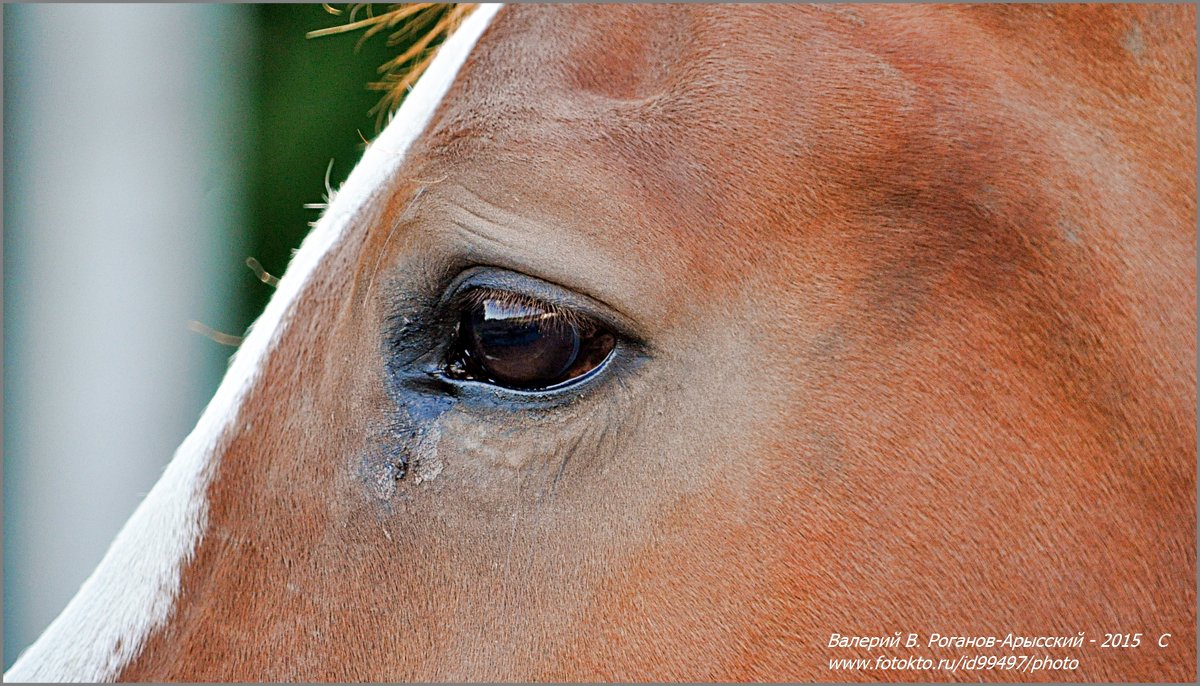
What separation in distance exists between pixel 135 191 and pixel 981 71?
20.7ft

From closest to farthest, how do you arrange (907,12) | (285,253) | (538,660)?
(538,660) → (907,12) → (285,253)

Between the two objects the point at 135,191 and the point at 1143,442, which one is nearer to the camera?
the point at 1143,442

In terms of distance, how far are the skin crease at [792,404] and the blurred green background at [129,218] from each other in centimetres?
468

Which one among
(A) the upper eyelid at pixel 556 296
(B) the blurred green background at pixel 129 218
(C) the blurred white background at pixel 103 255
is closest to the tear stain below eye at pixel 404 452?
(A) the upper eyelid at pixel 556 296

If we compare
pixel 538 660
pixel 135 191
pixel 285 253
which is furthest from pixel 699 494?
pixel 135 191

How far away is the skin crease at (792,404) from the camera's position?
3.85ft

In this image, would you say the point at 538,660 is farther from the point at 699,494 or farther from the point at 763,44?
the point at 763,44

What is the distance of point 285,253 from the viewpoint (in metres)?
6.24

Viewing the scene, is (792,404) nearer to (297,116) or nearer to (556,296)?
(556,296)

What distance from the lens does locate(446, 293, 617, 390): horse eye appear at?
123cm

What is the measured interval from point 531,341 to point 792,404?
1.12ft

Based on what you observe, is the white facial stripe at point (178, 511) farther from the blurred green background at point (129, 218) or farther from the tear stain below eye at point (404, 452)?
the blurred green background at point (129, 218)

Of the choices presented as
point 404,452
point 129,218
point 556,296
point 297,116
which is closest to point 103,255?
point 129,218

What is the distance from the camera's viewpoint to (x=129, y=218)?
6316 mm
